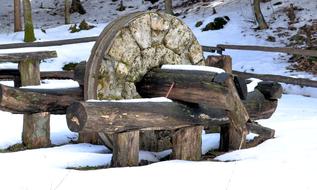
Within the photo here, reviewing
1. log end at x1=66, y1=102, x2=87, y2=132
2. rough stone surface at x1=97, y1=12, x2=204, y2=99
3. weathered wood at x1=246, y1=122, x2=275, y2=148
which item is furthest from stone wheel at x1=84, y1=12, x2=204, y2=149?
weathered wood at x1=246, y1=122, x2=275, y2=148

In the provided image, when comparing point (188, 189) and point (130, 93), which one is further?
point (130, 93)

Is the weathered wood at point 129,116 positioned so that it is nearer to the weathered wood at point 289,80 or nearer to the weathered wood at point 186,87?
the weathered wood at point 186,87

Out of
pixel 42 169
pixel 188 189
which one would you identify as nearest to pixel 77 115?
pixel 42 169

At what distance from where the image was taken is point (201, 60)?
7.01m

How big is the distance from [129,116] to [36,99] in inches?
74.1

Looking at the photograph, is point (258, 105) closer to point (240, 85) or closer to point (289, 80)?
point (240, 85)

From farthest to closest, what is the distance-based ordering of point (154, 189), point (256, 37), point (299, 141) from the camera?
point (256, 37) → point (299, 141) → point (154, 189)

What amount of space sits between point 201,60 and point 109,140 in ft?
5.86

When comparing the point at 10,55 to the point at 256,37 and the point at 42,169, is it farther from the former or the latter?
the point at 256,37

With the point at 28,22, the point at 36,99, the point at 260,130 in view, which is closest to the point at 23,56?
the point at 36,99

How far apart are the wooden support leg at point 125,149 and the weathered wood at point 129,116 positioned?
0.14 m

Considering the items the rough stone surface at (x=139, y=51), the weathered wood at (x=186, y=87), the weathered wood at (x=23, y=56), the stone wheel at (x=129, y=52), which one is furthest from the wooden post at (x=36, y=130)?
the weathered wood at (x=186, y=87)

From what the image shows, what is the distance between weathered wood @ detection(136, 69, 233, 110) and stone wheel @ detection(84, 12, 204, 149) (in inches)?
5.7

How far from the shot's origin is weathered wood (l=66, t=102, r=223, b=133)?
16.1 feet
